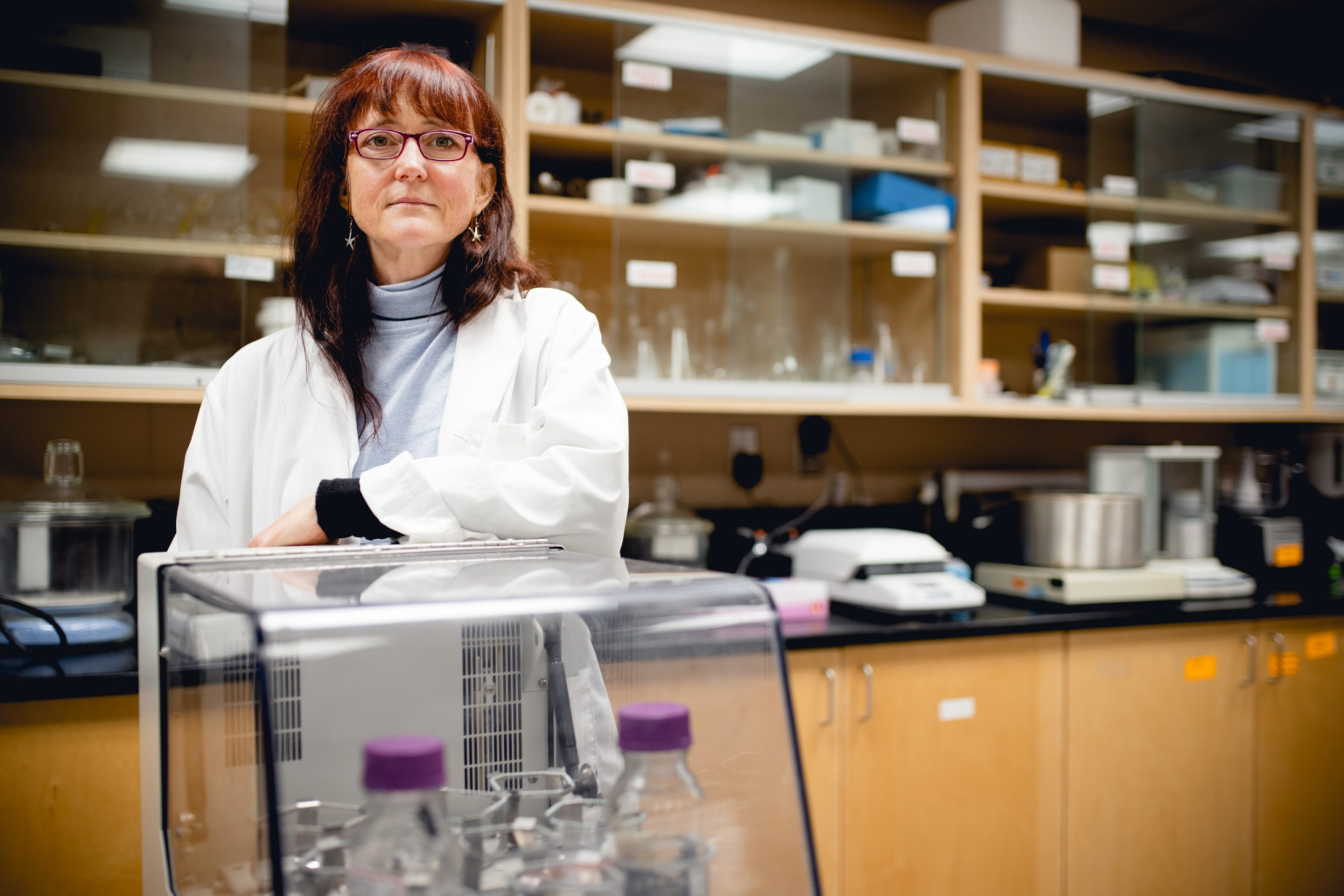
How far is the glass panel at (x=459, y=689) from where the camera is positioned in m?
0.63

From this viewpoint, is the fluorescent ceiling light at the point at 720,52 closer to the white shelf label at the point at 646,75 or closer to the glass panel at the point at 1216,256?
the white shelf label at the point at 646,75

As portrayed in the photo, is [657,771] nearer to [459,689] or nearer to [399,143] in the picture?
[459,689]

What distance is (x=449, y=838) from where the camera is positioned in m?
0.65

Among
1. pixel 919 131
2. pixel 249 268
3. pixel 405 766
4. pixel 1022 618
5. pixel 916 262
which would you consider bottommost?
pixel 1022 618

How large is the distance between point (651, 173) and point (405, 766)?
2.07 metres

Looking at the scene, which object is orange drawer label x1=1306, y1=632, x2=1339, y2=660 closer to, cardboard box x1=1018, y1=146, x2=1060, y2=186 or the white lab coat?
cardboard box x1=1018, y1=146, x2=1060, y2=186

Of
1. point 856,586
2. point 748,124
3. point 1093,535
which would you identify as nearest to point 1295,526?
point 1093,535

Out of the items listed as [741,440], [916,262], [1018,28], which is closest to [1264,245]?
[1018,28]

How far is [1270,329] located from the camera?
10.7 feet

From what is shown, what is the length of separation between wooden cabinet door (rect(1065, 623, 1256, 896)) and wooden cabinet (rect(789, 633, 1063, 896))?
0.09 meters

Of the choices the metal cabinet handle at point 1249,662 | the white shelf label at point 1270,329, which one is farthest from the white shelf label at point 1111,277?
the metal cabinet handle at point 1249,662

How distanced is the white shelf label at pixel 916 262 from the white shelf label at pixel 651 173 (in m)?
0.72

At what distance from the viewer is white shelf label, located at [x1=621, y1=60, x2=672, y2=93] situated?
2.46 metres

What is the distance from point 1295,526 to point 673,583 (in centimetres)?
298
